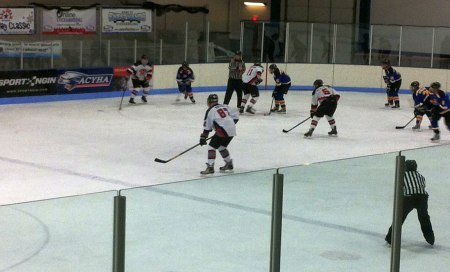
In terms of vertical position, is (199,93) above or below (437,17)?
below

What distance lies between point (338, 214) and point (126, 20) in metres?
18.9

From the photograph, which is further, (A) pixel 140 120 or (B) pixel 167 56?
(B) pixel 167 56

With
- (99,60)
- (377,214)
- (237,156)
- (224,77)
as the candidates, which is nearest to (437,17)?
(224,77)

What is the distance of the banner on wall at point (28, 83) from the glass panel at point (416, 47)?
31.8 ft

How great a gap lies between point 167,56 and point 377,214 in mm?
17956

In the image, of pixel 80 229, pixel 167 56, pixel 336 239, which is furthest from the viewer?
pixel 167 56

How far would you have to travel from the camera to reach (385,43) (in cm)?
2517

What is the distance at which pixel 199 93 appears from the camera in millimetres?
23281

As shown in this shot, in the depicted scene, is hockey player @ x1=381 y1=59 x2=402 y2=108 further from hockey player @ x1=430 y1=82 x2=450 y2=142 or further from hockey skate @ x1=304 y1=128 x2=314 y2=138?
hockey skate @ x1=304 y1=128 x2=314 y2=138

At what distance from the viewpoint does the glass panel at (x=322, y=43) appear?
25359 mm

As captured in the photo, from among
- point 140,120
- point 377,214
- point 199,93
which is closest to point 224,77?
point 199,93

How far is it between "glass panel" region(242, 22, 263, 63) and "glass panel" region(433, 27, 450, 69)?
15.4 feet

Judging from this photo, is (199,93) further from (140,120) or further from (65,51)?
(140,120)

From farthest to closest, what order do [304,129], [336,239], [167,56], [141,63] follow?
[167,56], [141,63], [304,129], [336,239]
